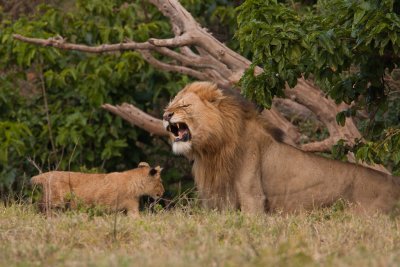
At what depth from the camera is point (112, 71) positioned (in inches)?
493

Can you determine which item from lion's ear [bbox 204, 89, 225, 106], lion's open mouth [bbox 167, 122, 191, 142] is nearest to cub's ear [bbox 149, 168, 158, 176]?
lion's open mouth [bbox 167, 122, 191, 142]

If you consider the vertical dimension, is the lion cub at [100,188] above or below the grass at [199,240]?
below

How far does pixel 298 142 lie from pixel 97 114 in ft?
9.68

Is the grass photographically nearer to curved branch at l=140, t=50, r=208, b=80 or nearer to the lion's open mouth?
the lion's open mouth

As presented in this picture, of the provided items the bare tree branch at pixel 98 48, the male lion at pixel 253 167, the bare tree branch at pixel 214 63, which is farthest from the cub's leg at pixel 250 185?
the bare tree branch at pixel 98 48

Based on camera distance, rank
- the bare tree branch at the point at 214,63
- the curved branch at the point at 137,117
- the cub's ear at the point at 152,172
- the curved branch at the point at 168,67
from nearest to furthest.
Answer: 1. the cub's ear at the point at 152,172
2. the bare tree branch at the point at 214,63
3. the curved branch at the point at 168,67
4. the curved branch at the point at 137,117

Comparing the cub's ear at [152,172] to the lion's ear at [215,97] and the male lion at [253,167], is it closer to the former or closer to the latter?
the male lion at [253,167]

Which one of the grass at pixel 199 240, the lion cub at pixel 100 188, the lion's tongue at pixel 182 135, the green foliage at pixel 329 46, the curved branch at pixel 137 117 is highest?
the green foliage at pixel 329 46

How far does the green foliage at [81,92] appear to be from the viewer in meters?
12.3

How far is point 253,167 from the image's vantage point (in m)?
8.25

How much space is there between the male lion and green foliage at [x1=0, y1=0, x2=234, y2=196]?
4.04 m

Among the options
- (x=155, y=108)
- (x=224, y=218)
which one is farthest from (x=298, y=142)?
(x=224, y=218)

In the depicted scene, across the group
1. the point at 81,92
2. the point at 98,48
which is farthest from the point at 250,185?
the point at 81,92

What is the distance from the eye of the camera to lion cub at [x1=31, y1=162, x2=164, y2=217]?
8383 mm
